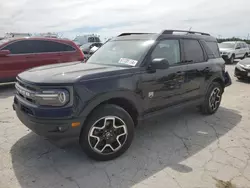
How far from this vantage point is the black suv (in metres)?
2.79

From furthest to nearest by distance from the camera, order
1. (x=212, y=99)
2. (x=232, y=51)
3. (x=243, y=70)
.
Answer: (x=232, y=51), (x=243, y=70), (x=212, y=99)

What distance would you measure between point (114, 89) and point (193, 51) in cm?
221

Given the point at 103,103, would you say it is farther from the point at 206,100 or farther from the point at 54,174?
the point at 206,100

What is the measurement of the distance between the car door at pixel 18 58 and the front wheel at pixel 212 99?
5.57 meters

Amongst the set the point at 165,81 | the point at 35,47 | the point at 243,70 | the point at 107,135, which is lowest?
the point at 243,70

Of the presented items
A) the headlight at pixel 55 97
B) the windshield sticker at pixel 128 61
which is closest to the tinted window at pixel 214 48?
the windshield sticker at pixel 128 61

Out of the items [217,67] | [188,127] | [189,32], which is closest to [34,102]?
[188,127]

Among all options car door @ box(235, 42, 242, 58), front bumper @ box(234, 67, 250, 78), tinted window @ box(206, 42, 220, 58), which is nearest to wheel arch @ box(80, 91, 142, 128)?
tinted window @ box(206, 42, 220, 58)

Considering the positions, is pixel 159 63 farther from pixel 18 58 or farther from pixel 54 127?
pixel 18 58

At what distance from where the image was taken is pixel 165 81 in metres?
3.81

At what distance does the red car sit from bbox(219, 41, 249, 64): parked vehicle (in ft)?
41.6

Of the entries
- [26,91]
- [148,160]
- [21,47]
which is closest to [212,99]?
[148,160]

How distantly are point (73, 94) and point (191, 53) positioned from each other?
8.73 ft

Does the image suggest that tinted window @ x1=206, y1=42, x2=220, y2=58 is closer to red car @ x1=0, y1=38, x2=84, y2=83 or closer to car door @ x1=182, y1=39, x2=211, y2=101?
car door @ x1=182, y1=39, x2=211, y2=101
